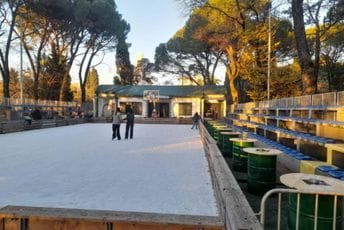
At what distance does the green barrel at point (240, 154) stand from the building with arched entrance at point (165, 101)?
25402 mm

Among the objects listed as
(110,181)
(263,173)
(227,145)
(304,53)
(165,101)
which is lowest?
(110,181)

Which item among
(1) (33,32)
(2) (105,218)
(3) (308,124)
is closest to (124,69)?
(1) (33,32)

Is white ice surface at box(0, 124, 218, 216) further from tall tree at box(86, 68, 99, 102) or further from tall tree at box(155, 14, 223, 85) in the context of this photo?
tall tree at box(86, 68, 99, 102)

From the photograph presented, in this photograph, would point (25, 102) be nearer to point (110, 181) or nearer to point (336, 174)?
point (110, 181)

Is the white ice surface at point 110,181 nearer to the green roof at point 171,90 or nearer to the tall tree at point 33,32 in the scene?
the tall tree at point 33,32

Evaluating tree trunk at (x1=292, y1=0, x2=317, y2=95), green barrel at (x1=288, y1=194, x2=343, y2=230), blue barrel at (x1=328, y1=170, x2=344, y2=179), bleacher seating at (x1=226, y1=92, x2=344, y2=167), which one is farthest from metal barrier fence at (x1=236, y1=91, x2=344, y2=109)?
green barrel at (x1=288, y1=194, x2=343, y2=230)

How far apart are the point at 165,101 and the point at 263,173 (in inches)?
1182

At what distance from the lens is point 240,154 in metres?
7.19

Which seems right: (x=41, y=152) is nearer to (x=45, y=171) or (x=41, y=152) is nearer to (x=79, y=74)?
(x=45, y=171)

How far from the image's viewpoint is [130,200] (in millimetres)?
4738

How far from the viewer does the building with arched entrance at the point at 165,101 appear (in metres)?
33.7

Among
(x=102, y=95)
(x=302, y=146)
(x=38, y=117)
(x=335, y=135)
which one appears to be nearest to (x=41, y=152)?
(x=302, y=146)

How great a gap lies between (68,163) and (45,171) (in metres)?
1.05

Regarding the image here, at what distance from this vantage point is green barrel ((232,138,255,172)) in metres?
7.06
